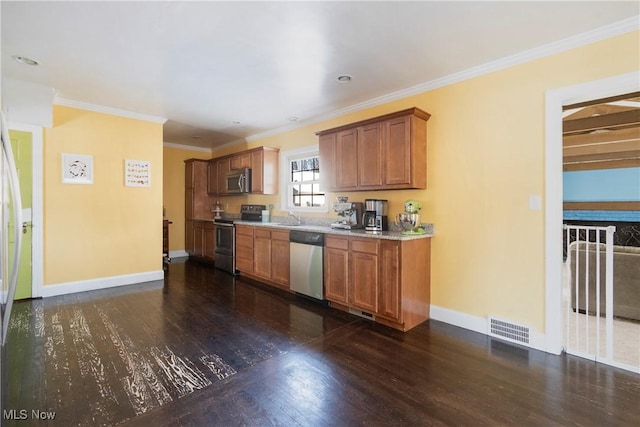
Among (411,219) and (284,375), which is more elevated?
(411,219)

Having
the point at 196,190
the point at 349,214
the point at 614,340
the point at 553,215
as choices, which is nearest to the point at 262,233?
the point at 349,214

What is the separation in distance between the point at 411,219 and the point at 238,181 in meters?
3.57

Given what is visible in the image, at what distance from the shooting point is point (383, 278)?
3.03 metres

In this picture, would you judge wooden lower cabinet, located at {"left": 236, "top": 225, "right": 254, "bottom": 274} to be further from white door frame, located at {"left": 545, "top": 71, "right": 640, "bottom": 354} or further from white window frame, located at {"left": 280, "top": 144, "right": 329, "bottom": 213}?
white door frame, located at {"left": 545, "top": 71, "right": 640, "bottom": 354}

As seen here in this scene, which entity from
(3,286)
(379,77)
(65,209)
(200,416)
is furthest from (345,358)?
(65,209)

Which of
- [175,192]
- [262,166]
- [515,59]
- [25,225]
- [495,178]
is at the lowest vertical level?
[25,225]

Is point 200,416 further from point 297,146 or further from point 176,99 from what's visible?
point 297,146

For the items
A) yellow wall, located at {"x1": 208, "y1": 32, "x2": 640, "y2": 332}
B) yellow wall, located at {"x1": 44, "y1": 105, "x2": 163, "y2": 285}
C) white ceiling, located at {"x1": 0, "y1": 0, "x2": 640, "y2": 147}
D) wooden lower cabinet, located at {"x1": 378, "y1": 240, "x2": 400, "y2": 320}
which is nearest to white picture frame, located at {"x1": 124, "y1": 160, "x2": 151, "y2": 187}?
yellow wall, located at {"x1": 44, "y1": 105, "x2": 163, "y2": 285}

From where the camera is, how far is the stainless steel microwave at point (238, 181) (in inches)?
218

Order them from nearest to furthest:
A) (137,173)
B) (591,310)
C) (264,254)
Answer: (591,310) → (264,254) → (137,173)

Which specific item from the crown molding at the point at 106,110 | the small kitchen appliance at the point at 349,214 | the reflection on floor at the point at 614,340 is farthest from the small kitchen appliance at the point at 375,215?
the crown molding at the point at 106,110

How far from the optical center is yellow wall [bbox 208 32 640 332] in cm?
256

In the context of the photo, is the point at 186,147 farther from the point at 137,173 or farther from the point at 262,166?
the point at 262,166

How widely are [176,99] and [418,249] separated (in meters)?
3.52
